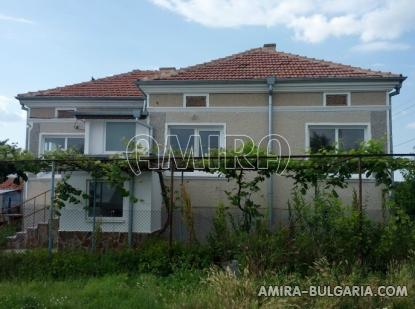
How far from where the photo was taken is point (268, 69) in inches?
550

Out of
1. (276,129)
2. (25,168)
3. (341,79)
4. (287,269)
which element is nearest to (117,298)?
(287,269)

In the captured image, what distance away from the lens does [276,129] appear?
13.2 metres

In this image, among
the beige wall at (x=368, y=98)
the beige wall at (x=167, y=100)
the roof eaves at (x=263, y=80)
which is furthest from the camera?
the beige wall at (x=167, y=100)

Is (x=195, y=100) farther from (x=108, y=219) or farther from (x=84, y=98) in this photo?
(x=84, y=98)

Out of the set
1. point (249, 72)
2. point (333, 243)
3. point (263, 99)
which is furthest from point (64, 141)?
point (333, 243)

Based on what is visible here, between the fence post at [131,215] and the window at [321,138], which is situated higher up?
the window at [321,138]

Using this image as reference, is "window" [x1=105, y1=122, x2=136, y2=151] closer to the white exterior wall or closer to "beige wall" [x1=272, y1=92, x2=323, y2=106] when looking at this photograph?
the white exterior wall

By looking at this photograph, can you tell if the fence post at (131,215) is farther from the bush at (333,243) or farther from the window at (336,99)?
the window at (336,99)

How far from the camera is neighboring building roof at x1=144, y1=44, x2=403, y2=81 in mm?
13102

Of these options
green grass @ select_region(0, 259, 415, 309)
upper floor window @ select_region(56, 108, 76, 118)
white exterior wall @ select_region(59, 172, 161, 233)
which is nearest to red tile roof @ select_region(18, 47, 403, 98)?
upper floor window @ select_region(56, 108, 76, 118)

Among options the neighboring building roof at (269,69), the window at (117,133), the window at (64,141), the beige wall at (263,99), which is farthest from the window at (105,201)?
the window at (64,141)

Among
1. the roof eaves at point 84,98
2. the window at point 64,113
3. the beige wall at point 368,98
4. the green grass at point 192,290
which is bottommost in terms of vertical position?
the green grass at point 192,290

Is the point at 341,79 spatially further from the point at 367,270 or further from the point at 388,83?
the point at 367,270

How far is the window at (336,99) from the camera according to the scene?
42.6 ft
